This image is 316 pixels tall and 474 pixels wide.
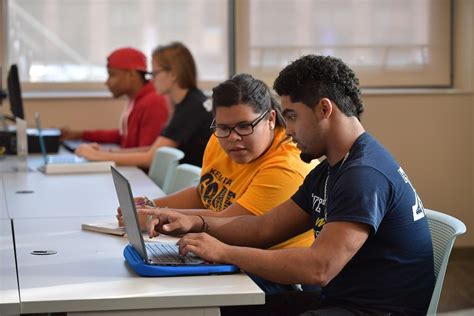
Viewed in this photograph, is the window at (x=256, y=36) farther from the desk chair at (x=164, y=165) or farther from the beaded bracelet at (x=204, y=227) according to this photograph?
the beaded bracelet at (x=204, y=227)

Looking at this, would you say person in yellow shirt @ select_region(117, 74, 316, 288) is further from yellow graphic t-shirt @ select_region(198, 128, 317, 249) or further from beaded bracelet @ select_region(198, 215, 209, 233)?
beaded bracelet @ select_region(198, 215, 209, 233)

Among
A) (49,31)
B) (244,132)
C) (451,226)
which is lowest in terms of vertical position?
(451,226)

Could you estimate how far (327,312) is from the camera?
6.97 feet

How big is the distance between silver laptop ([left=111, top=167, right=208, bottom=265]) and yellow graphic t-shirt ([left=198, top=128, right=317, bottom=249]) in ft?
1.31

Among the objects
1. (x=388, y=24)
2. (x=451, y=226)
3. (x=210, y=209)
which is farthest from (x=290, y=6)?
(x=451, y=226)

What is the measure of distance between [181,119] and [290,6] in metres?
1.72

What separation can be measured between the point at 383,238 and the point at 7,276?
90cm

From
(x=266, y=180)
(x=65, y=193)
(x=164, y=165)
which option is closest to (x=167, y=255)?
(x=266, y=180)

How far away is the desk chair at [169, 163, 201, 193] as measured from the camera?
3.41m

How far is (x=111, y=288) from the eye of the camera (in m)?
1.94

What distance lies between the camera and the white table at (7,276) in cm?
183

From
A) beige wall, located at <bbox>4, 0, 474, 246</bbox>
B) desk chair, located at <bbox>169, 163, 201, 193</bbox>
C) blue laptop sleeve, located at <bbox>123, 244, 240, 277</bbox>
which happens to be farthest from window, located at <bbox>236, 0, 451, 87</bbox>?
blue laptop sleeve, located at <bbox>123, 244, 240, 277</bbox>

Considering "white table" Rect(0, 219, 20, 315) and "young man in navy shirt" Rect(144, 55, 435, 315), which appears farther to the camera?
"young man in navy shirt" Rect(144, 55, 435, 315)

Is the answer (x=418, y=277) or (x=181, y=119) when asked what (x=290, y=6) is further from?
(x=418, y=277)
